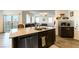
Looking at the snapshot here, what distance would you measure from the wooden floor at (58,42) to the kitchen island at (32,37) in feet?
0.23

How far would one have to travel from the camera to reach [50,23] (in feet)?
6.59

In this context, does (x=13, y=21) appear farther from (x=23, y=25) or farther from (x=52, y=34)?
(x=52, y=34)

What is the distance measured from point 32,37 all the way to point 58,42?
447mm

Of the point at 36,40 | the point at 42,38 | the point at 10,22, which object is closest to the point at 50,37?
the point at 42,38

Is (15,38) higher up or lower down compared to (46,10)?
lower down

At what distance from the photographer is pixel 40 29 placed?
2047 mm

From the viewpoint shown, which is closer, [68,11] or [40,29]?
[68,11]

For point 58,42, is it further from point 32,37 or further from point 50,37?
point 32,37

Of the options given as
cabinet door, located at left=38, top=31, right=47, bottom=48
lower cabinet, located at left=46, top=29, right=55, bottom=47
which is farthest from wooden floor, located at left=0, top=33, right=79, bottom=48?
cabinet door, located at left=38, top=31, right=47, bottom=48

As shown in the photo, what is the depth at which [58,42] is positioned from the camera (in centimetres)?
199
